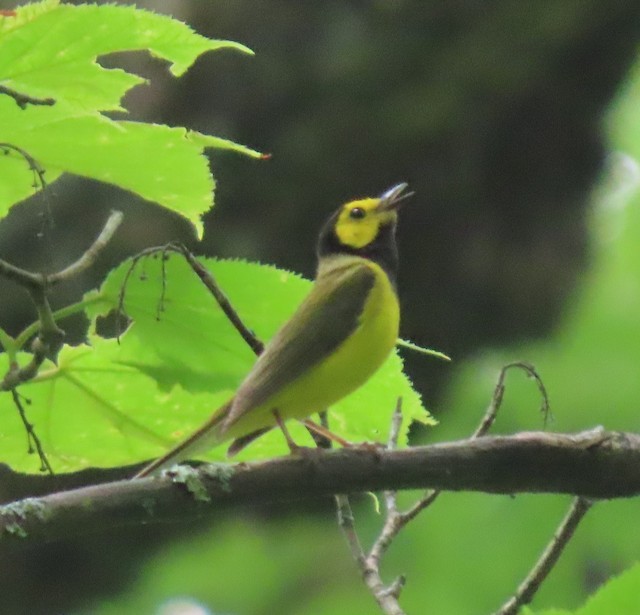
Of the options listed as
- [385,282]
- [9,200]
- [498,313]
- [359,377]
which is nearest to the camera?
[9,200]

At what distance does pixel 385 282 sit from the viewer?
288cm

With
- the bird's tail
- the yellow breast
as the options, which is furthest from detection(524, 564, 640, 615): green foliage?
the yellow breast

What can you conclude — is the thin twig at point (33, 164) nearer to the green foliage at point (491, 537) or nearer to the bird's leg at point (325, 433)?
the bird's leg at point (325, 433)

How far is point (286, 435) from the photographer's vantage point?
6.77 ft

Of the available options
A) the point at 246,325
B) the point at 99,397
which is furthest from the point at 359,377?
the point at 99,397

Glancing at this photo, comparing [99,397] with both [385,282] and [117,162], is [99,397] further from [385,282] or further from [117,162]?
[385,282]

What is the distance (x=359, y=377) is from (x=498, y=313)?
13.0 feet

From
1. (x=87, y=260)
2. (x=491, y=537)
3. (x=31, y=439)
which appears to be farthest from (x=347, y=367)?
(x=491, y=537)

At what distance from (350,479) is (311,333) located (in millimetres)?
809

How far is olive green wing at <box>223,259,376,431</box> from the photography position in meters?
2.03

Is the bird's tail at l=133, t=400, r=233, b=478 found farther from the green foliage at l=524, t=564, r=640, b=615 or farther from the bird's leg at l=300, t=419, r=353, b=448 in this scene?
the green foliage at l=524, t=564, r=640, b=615

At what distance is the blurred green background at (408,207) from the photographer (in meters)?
5.17

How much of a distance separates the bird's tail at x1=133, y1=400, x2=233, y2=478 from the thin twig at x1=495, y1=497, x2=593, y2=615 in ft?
1.84

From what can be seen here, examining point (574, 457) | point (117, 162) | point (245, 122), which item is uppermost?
point (245, 122)
